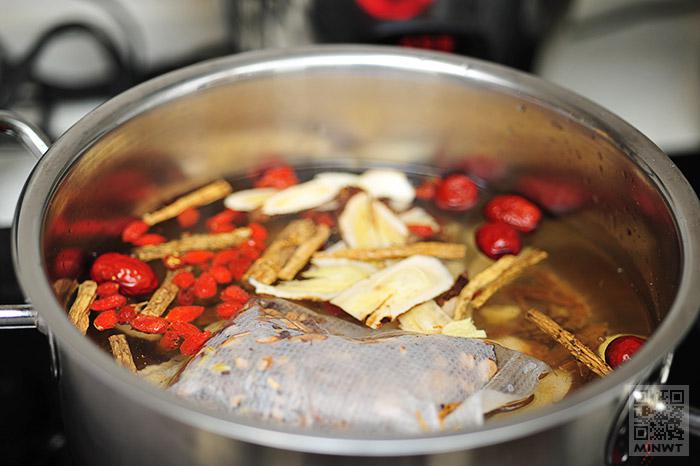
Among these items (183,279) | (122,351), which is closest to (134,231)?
(183,279)

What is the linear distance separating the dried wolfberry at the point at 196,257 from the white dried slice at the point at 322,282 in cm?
9

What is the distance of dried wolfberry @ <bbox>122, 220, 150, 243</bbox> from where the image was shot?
1138 millimetres

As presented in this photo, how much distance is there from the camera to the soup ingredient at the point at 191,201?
3.86 ft

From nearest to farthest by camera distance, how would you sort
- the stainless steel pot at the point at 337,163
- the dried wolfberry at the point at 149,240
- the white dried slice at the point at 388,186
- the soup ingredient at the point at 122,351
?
1. the stainless steel pot at the point at 337,163
2. the soup ingredient at the point at 122,351
3. the dried wolfberry at the point at 149,240
4. the white dried slice at the point at 388,186

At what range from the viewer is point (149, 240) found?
114cm

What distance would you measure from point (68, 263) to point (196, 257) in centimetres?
15

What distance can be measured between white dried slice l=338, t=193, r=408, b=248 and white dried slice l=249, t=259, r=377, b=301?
55mm

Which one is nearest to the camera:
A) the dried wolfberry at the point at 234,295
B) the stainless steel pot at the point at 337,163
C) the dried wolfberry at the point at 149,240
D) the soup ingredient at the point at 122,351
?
the stainless steel pot at the point at 337,163

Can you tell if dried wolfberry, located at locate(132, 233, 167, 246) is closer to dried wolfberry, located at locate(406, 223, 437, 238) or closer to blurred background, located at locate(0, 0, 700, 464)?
blurred background, located at locate(0, 0, 700, 464)

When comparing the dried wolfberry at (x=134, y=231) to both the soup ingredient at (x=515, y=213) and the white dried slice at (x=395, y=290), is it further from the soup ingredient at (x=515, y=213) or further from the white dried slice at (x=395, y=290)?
the soup ingredient at (x=515, y=213)

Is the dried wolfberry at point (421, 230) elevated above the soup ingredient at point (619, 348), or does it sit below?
above

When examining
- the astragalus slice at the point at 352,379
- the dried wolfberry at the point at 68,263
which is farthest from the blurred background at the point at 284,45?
the astragalus slice at the point at 352,379

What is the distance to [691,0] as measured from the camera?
1998mm

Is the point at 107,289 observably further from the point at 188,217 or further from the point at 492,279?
the point at 492,279
